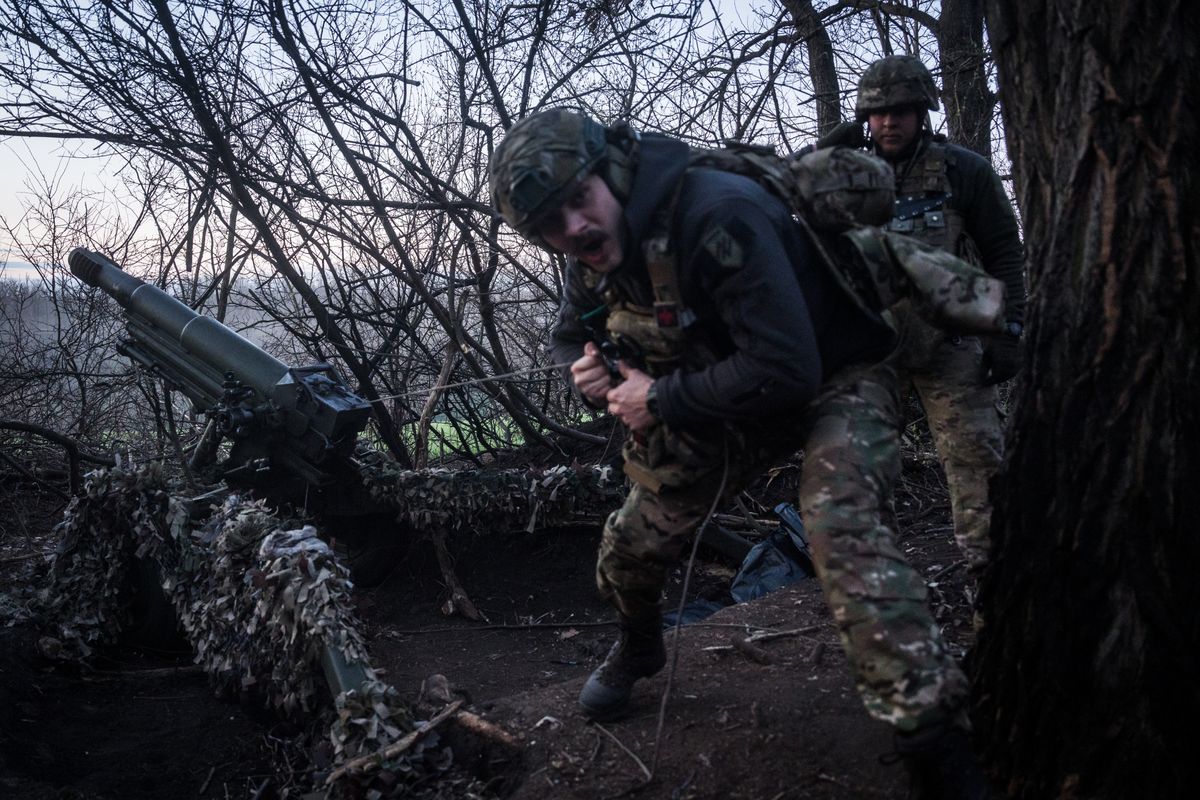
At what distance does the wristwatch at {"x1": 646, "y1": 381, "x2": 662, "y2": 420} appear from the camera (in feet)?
8.43

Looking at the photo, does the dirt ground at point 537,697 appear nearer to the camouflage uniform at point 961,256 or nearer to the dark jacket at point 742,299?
the camouflage uniform at point 961,256

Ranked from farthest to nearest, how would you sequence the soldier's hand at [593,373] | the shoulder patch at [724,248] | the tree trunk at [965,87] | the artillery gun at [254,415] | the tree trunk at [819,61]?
the tree trunk at [819,61]
the tree trunk at [965,87]
the artillery gun at [254,415]
the soldier's hand at [593,373]
the shoulder patch at [724,248]

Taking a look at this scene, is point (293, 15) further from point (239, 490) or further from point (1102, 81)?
point (1102, 81)

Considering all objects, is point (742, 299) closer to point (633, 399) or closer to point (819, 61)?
point (633, 399)

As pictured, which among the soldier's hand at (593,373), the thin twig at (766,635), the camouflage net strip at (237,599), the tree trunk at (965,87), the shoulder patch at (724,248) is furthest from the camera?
the tree trunk at (965,87)

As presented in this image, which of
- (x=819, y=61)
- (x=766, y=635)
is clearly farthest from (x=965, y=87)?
(x=766, y=635)

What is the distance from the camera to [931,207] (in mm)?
3990

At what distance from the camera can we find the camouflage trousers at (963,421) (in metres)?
3.66

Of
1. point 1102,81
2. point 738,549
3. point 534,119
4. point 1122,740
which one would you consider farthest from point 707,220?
point 738,549

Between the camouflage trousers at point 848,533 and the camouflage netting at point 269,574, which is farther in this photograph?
the camouflage netting at point 269,574

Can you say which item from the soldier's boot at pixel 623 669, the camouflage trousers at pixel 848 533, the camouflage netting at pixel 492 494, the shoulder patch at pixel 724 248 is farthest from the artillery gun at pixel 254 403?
the shoulder patch at pixel 724 248

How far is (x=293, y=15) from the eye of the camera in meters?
6.82

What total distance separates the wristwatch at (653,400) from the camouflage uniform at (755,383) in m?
0.03

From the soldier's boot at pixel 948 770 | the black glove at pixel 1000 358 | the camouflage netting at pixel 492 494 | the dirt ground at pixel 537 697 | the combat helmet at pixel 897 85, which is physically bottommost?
the dirt ground at pixel 537 697
